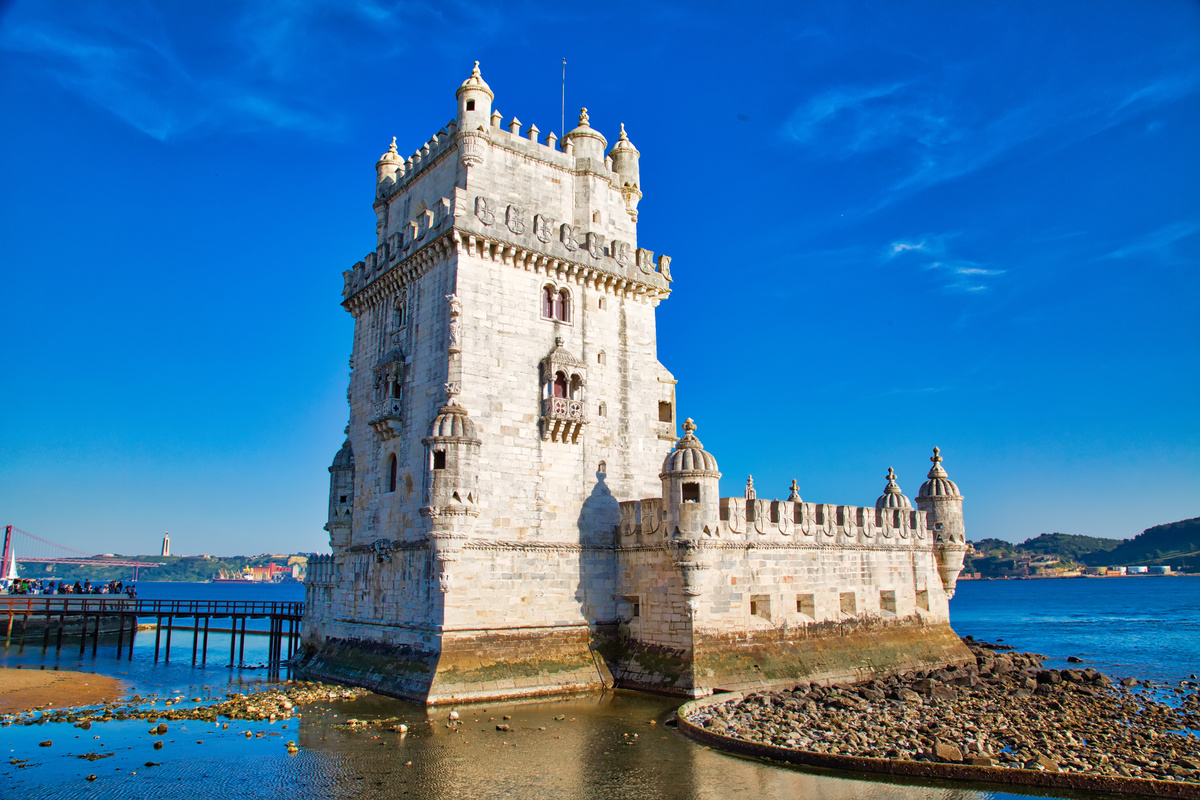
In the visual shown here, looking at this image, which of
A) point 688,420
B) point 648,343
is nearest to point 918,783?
point 688,420

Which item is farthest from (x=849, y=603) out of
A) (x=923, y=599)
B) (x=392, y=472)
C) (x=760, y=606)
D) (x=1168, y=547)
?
(x=1168, y=547)

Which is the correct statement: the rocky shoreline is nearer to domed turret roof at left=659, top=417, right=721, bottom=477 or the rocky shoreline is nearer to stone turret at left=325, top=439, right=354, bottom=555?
domed turret roof at left=659, top=417, right=721, bottom=477

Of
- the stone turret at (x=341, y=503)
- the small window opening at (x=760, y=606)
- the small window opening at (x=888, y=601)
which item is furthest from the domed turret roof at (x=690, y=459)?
the stone turret at (x=341, y=503)

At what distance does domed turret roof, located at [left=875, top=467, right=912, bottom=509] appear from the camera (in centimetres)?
3712

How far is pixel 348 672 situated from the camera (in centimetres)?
2939

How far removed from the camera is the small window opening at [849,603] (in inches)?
1278

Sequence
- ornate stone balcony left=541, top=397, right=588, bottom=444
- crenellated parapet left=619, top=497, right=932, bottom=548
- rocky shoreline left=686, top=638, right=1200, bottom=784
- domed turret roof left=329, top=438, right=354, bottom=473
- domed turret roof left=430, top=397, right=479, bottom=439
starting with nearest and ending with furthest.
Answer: rocky shoreline left=686, top=638, right=1200, bottom=784
domed turret roof left=430, top=397, right=479, bottom=439
crenellated parapet left=619, top=497, right=932, bottom=548
ornate stone balcony left=541, top=397, right=588, bottom=444
domed turret roof left=329, top=438, right=354, bottom=473

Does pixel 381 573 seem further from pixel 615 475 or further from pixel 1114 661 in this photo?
pixel 1114 661

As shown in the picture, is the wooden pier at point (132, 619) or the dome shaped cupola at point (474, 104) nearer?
the dome shaped cupola at point (474, 104)

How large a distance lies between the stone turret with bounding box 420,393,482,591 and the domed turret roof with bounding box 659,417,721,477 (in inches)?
258

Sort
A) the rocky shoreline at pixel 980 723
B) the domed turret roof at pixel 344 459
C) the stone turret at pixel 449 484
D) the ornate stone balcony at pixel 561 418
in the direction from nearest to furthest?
the rocky shoreline at pixel 980 723 → the stone turret at pixel 449 484 → the ornate stone balcony at pixel 561 418 → the domed turret roof at pixel 344 459

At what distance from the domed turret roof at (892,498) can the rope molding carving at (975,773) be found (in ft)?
64.8

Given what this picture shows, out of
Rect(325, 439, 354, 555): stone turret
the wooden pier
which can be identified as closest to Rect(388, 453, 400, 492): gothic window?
Rect(325, 439, 354, 555): stone turret

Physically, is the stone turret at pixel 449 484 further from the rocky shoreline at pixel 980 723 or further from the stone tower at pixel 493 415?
the rocky shoreline at pixel 980 723
